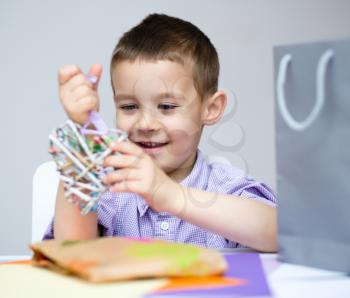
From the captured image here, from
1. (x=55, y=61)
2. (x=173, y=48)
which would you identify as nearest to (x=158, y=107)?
(x=173, y=48)

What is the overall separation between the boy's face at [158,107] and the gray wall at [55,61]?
0.90 meters

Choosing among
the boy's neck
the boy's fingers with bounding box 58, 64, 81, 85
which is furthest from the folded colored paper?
the boy's neck

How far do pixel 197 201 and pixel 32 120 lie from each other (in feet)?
4.38

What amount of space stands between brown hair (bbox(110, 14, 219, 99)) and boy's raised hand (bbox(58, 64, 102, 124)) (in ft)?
1.17

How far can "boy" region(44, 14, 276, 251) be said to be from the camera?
2.52ft

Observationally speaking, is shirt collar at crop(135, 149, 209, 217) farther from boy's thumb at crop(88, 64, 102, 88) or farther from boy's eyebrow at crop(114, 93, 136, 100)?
boy's thumb at crop(88, 64, 102, 88)

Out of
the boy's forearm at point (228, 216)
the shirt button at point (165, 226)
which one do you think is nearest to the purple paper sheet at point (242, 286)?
the boy's forearm at point (228, 216)

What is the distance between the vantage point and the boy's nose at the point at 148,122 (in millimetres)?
1045

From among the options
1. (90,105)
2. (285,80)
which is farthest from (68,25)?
(285,80)

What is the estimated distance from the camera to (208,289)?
51cm

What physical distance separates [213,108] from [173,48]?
0.16 meters

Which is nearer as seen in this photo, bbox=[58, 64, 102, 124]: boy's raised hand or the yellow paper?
the yellow paper

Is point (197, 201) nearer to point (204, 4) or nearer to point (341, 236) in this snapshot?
point (341, 236)

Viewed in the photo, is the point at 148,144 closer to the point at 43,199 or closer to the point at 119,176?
the point at 43,199
